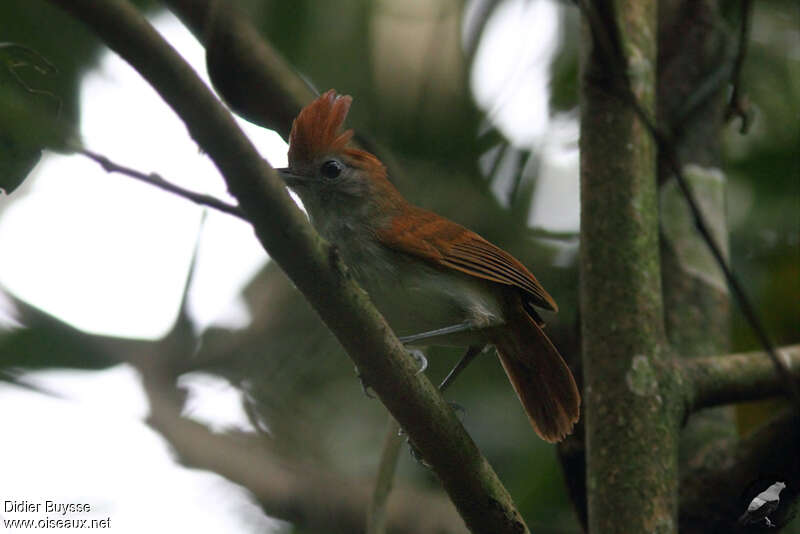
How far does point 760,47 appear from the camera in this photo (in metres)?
5.14

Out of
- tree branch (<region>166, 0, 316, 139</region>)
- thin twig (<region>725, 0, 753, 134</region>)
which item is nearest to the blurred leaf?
tree branch (<region>166, 0, 316, 139</region>)

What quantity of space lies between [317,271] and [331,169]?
159 cm

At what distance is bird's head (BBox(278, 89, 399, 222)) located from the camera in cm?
316

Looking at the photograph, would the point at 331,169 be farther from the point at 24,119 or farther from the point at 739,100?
the point at 739,100

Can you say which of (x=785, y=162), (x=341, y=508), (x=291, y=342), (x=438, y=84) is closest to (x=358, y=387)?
(x=291, y=342)

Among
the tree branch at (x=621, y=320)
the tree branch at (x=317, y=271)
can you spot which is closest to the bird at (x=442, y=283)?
the tree branch at (x=621, y=320)

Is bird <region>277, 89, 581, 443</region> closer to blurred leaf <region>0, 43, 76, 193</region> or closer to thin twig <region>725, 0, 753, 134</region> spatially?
blurred leaf <region>0, 43, 76, 193</region>

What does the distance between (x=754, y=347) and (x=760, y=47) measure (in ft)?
6.09

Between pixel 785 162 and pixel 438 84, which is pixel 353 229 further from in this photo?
pixel 785 162

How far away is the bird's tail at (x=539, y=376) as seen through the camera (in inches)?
115

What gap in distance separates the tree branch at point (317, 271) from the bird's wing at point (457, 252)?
2.83ft

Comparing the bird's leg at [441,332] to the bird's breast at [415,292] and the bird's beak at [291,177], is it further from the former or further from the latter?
the bird's beak at [291,177]

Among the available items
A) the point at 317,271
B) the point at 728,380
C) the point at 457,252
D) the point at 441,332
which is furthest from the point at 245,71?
the point at 728,380

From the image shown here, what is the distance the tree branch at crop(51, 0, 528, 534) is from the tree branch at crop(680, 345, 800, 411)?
38.4 inches
